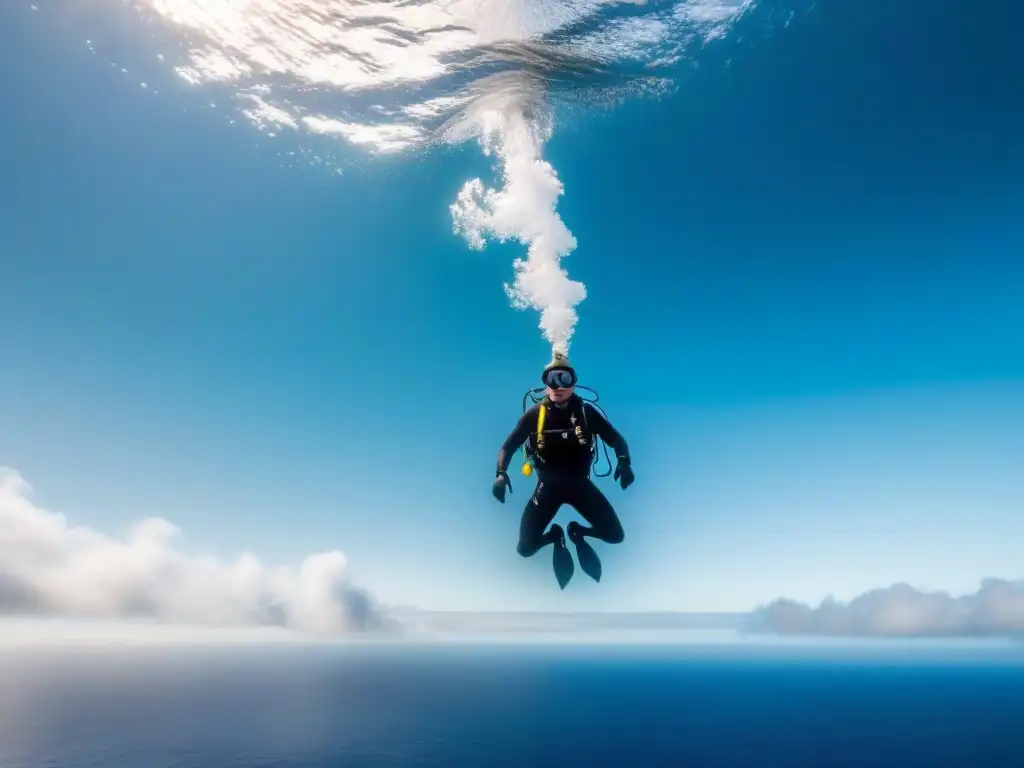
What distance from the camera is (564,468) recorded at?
8.82m

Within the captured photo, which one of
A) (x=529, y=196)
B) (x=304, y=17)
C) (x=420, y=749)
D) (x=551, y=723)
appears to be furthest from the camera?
(x=551, y=723)

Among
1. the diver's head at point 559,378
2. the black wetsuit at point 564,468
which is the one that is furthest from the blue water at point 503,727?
the diver's head at point 559,378

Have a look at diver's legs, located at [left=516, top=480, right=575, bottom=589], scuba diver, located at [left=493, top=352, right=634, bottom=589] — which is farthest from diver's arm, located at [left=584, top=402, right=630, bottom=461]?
diver's legs, located at [left=516, top=480, right=575, bottom=589]

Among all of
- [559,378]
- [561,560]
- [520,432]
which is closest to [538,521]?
[561,560]

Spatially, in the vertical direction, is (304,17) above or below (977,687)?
above

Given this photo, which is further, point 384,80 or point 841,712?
point 841,712

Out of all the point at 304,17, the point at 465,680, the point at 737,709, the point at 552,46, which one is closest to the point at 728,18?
→ the point at 552,46

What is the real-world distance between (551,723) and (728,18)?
99.5 metres

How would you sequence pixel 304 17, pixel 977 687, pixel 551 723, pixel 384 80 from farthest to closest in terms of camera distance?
pixel 977 687 → pixel 551 723 → pixel 384 80 → pixel 304 17

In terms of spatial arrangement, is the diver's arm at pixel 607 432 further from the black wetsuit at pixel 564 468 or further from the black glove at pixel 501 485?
the black glove at pixel 501 485

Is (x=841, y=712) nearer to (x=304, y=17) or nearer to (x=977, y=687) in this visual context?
(x=977, y=687)

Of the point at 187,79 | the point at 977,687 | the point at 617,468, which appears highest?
the point at 187,79

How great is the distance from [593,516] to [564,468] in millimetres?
960

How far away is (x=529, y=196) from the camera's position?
15.1 meters
